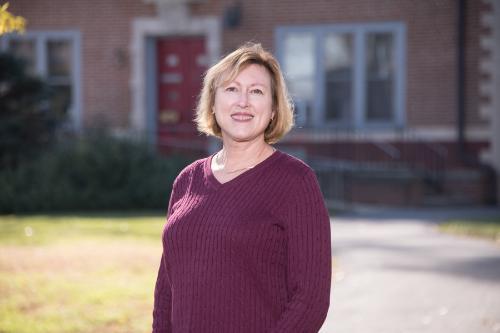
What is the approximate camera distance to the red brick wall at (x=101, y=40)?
1634 cm

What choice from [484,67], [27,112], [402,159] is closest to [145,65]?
[27,112]

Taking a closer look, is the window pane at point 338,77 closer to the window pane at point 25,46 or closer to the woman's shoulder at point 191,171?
the window pane at point 25,46

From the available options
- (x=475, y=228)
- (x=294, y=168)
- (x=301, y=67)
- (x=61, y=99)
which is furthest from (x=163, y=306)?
(x=301, y=67)

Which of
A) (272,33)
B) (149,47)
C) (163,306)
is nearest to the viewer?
(163,306)

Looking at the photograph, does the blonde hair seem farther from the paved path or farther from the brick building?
the brick building

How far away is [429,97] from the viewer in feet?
49.7

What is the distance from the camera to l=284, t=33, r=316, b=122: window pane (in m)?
15.8

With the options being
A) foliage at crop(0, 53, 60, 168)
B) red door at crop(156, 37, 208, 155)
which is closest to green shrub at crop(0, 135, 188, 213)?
foliage at crop(0, 53, 60, 168)

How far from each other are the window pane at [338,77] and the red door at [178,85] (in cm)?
256

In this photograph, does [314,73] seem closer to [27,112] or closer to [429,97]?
[429,97]

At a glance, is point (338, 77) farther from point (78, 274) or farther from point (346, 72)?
point (78, 274)

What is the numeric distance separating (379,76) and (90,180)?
20.1ft

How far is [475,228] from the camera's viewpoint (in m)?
10.1

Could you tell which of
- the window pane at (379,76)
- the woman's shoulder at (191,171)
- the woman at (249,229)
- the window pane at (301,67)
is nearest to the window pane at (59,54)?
the window pane at (301,67)
